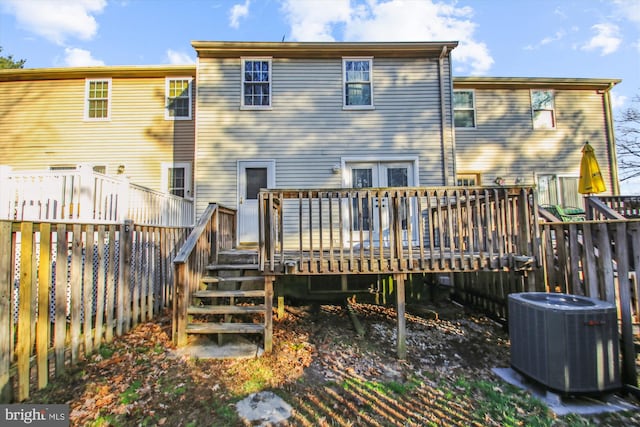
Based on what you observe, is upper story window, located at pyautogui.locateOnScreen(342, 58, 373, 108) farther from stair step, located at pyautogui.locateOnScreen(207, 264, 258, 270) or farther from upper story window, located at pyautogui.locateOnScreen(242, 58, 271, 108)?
stair step, located at pyautogui.locateOnScreen(207, 264, 258, 270)

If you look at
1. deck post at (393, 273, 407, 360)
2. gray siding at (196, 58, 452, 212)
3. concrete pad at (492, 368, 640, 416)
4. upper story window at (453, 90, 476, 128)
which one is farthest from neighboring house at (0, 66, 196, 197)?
concrete pad at (492, 368, 640, 416)

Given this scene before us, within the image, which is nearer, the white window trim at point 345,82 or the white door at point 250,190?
the white door at point 250,190

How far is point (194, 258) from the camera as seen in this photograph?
4406 mm

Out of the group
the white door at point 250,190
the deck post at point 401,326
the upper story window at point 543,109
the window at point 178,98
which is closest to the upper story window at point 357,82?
the white door at point 250,190

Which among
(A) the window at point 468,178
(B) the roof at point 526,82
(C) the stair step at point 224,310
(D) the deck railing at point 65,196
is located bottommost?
(C) the stair step at point 224,310

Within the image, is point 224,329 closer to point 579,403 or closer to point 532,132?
point 579,403

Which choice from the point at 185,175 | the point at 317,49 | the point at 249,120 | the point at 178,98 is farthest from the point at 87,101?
the point at 317,49

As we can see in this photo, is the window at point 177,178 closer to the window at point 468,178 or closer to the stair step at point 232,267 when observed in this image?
the stair step at point 232,267

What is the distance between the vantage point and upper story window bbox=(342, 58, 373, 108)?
8055 mm

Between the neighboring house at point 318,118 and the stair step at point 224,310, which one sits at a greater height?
the neighboring house at point 318,118

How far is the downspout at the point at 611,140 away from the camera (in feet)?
33.4

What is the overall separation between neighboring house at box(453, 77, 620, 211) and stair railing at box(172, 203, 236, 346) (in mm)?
8159

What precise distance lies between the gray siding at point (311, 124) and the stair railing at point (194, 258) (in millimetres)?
2008

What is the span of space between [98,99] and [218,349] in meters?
9.48
